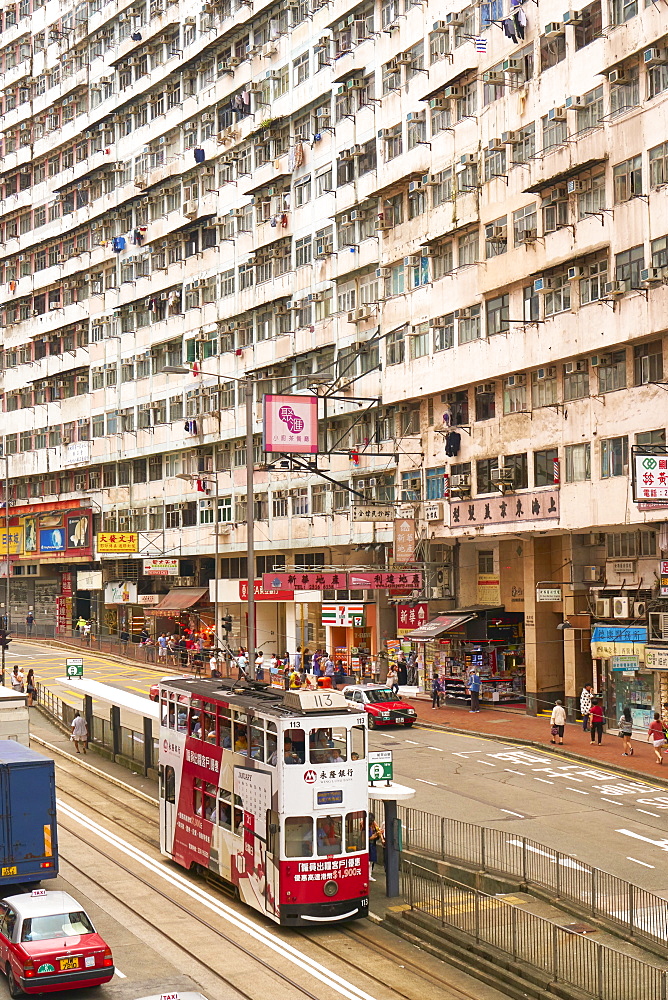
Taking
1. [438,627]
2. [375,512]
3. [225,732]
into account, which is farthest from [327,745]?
[375,512]

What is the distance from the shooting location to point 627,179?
3991cm

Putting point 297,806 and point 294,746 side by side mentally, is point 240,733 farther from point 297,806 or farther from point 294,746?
point 297,806

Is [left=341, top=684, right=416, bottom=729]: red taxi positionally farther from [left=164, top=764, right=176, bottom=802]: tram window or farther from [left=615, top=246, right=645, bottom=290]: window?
[left=164, top=764, right=176, bottom=802]: tram window

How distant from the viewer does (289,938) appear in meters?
21.8

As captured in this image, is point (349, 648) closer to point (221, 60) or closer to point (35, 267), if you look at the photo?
point (221, 60)

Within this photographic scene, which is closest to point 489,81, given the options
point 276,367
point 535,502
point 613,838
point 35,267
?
point 535,502

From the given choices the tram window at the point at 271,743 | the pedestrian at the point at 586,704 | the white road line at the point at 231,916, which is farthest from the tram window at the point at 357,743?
the pedestrian at the point at 586,704

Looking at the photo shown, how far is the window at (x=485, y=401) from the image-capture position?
47750mm

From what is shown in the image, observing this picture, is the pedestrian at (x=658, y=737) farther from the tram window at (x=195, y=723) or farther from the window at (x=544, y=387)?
the tram window at (x=195, y=723)

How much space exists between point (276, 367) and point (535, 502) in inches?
909

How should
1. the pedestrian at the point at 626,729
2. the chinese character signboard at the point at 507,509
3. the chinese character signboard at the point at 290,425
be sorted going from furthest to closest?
1. the chinese character signboard at the point at 507,509
2. the pedestrian at the point at 626,729
3. the chinese character signboard at the point at 290,425

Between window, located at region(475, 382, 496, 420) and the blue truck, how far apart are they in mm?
27306

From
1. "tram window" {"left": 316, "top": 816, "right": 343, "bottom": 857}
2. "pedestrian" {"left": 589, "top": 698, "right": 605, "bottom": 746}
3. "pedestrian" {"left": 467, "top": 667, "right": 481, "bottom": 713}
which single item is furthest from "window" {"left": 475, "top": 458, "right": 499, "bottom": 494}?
"tram window" {"left": 316, "top": 816, "right": 343, "bottom": 857}

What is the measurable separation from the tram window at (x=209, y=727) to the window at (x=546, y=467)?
69.0ft
